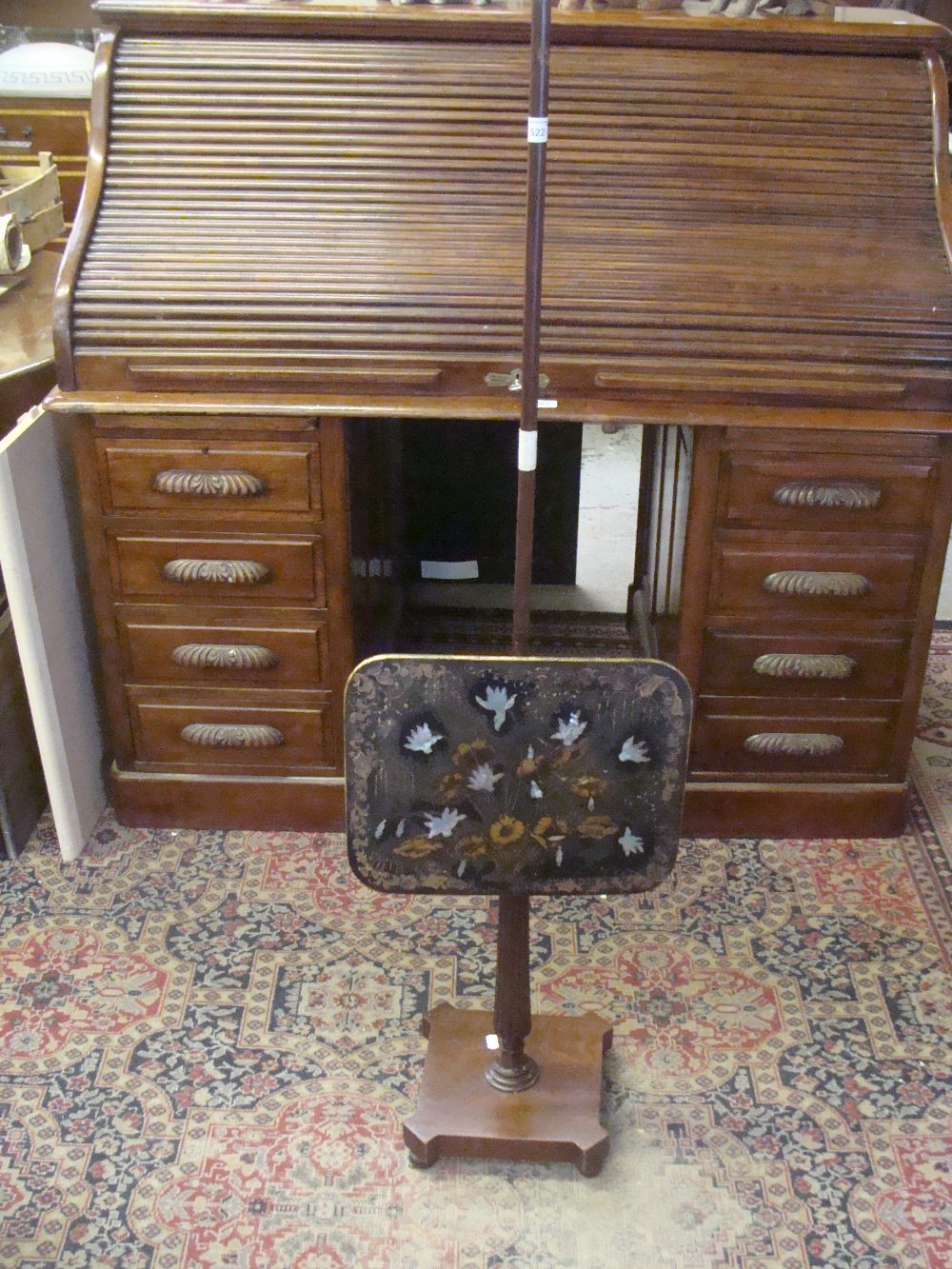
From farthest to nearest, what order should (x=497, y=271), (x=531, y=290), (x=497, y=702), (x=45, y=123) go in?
(x=45, y=123)
(x=497, y=271)
(x=497, y=702)
(x=531, y=290)

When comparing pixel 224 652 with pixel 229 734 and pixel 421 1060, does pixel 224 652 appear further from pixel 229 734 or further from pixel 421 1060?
pixel 421 1060

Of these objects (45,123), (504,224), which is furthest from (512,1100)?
(45,123)

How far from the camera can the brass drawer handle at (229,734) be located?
2.26m

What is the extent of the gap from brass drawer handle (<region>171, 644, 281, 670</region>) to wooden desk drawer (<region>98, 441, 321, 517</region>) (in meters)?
0.25

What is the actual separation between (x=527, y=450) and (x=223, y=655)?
3.29ft

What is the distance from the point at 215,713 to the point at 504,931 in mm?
846

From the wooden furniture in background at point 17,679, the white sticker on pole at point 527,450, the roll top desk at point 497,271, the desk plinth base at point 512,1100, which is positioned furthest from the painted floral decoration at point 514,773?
the wooden furniture in background at point 17,679

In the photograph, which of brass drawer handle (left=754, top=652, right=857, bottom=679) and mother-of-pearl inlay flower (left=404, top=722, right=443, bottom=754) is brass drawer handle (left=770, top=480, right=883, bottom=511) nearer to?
brass drawer handle (left=754, top=652, right=857, bottom=679)

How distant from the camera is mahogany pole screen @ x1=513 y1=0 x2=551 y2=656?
1.20 metres

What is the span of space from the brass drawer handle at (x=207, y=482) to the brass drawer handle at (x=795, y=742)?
1.01 metres

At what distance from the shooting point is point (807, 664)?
7.14ft

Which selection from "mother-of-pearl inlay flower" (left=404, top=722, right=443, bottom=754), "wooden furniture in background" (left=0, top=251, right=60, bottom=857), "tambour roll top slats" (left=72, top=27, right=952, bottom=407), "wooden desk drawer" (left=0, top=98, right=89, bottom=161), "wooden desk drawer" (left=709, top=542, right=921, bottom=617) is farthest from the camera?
"wooden desk drawer" (left=0, top=98, right=89, bottom=161)

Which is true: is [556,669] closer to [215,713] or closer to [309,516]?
[309,516]

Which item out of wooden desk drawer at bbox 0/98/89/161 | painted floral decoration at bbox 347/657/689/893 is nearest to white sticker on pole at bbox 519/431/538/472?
painted floral decoration at bbox 347/657/689/893
